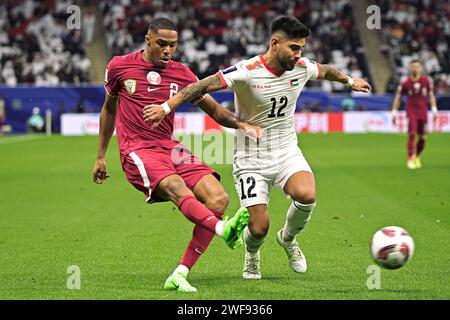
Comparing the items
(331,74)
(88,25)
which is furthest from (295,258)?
(88,25)

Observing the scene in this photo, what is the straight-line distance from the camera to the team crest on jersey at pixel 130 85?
8078mm

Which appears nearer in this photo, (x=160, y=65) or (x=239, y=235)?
(x=239, y=235)

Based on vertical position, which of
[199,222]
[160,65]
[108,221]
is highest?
[160,65]

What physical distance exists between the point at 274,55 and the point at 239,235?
1.99m

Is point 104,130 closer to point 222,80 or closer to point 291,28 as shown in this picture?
point 222,80

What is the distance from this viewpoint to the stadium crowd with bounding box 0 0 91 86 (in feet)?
131

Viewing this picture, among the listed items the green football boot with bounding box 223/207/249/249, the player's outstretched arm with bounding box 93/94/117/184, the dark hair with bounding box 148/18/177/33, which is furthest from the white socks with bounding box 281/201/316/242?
the dark hair with bounding box 148/18/177/33

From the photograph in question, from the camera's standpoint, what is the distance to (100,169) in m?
8.41

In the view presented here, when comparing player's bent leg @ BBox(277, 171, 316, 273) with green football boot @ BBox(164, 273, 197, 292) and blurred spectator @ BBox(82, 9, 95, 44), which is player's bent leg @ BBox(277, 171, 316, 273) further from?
blurred spectator @ BBox(82, 9, 95, 44)

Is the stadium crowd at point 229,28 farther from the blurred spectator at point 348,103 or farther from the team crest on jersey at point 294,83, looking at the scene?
the team crest on jersey at point 294,83

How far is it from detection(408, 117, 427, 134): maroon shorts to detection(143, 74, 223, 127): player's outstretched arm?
13.9m
